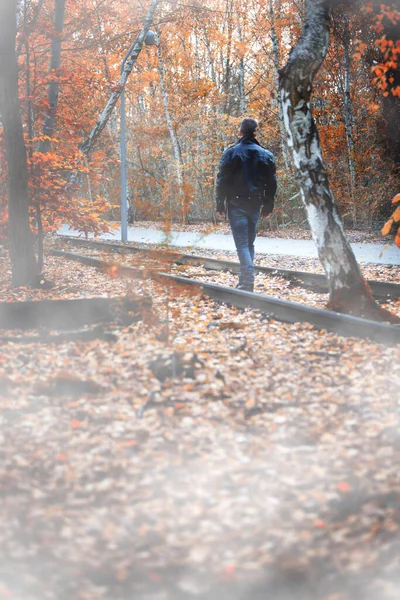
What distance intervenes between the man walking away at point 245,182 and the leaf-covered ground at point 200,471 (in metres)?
2.80

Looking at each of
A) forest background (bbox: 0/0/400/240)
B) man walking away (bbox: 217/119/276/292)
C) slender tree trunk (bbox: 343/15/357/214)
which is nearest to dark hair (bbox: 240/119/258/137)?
man walking away (bbox: 217/119/276/292)

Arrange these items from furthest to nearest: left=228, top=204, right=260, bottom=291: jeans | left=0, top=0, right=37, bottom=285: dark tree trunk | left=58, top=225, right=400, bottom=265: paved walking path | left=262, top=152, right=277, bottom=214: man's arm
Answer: left=58, top=225, right=400, bottom=265: paved walking path < left=0, top=0, right=37, bottom=285: dark tree trunk < left=228, top=204, right=260, bottom=291: jeans < left=262, top=152, right=277, bottom=214: man's arm

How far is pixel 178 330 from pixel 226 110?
77.6ft

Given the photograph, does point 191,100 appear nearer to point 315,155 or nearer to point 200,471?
point 315,155

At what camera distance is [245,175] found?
8.29m

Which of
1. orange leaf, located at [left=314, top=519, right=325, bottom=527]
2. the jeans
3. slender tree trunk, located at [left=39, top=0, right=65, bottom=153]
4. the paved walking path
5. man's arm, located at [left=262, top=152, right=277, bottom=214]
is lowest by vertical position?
orange leaf, located at [left=314, top=519, right=325, bottom=527]

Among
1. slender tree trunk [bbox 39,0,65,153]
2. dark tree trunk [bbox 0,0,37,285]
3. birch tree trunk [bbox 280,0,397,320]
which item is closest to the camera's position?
birch tree trunk [bbox 280,0,397,320]

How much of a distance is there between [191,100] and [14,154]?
20252 millimetres

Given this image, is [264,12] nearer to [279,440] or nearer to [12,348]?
[12,348]

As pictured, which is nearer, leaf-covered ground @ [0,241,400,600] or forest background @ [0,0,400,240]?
leaf-covered ground @ [0,241,400,600]

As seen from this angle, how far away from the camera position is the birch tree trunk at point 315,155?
7.24 m

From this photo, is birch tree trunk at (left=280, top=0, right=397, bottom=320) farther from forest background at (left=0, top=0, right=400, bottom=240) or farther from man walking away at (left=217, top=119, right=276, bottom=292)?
man walking away at (left=217, top=119, right=276, bottom=292)

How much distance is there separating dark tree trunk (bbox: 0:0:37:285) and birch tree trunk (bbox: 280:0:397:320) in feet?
13.9

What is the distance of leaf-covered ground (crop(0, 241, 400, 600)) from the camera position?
269 cm
